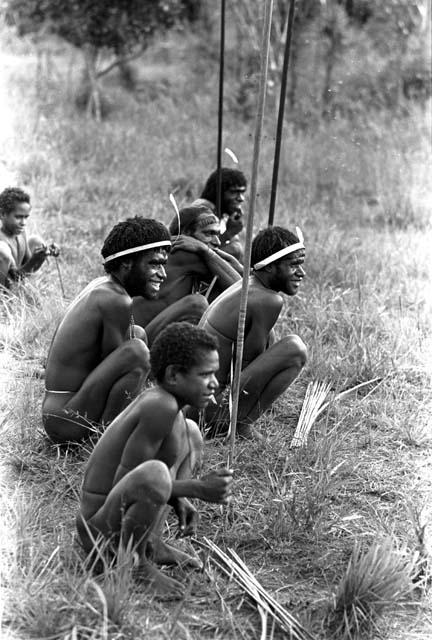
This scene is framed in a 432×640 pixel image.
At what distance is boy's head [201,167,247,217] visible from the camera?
6.27 metres

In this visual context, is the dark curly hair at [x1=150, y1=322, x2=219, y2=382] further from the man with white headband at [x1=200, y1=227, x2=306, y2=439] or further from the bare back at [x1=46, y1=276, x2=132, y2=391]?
the man with white headband at [x1=200, y1=227, x2=306, y2=439]

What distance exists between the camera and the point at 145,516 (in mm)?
3062

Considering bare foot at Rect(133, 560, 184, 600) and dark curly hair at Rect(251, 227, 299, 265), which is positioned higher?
dark curly hair at Rect(251, 227, 299, 265)

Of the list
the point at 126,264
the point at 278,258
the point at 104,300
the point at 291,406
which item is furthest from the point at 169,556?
the point at 291,406

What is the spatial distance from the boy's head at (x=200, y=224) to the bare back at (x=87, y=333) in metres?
1.36

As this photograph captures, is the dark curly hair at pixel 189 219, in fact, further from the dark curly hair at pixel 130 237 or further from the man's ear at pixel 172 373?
the man's ear at pixel 172 373

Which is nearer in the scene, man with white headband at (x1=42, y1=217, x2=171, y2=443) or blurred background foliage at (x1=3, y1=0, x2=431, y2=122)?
man with white headband at (x1=42, y1=217, x2=171, y2=443)

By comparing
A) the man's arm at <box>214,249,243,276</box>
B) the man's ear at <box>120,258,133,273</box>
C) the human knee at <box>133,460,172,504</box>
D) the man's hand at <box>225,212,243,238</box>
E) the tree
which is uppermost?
the tree

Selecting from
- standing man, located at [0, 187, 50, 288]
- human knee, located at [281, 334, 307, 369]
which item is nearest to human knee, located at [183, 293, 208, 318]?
human knee, located at [281, 334, 307, 369]

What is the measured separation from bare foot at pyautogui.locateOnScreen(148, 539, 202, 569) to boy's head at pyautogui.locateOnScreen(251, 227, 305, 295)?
5.21 feet

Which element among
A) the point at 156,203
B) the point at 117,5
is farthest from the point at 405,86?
the point at 156,203

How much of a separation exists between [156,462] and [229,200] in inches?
140

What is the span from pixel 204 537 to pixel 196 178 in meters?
5.56

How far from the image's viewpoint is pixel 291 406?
5008 mm
